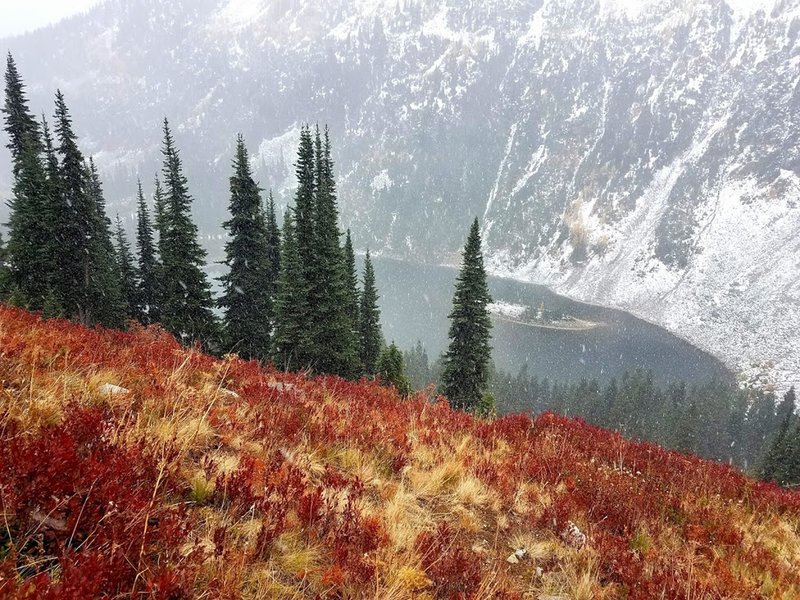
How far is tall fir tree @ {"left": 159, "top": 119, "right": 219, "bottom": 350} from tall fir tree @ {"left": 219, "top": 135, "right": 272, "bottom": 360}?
2184 mm

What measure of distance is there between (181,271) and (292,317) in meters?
7.83

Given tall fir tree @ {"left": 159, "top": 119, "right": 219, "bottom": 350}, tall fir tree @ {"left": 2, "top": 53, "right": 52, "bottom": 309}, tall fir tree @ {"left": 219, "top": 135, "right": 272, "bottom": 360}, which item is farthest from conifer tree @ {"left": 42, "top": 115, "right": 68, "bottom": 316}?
tall fir tree @ {"left": 219, "top": 135, "right": 272, "bottom": 360}

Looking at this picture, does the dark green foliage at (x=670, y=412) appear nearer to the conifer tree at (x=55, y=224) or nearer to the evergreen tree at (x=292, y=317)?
the evergreen tree at (x=292, y=317)

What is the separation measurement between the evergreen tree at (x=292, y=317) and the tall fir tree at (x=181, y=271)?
4683 mm

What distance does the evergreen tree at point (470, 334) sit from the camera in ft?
111

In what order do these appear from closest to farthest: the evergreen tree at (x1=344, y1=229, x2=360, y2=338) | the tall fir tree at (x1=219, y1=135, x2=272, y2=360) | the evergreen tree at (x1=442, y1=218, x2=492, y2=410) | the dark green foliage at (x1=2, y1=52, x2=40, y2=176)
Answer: the dark green foliage at (x1=2, y1=52, x2=40, y2=176) < the tall fir tree at (x1=219, y1=135, x2=272, y2=360) < the evergreen tree at (x1=442, y1=218, x2=492, y2=410) < the evergreen tree at (x1=344, y1=229, x2=360, y2=338)

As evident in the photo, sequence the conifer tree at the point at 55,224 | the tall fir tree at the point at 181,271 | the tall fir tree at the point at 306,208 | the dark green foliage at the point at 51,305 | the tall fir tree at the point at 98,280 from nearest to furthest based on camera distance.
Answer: the dark green foliage at the point at 51,305
the conifer tree at the point at 55,224
the tall fir tree at the point at 98,280
the tall fir tree at the point at 181,271
the tall fir tree at the point at 306,208

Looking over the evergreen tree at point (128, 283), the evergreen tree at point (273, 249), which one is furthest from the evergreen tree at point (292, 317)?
the evergreen tree at point (128, 283)

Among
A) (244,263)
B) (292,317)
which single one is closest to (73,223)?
(244,263)

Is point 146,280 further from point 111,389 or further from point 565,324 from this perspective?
point 565,324

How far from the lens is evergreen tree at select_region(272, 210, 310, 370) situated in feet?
96.4

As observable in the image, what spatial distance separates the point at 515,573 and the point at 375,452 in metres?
2.17

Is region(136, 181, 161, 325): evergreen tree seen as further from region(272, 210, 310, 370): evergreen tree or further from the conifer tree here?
region(272, 210, 310, 370): evergreen tree

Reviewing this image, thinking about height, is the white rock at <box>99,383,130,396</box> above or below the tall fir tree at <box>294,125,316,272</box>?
below
